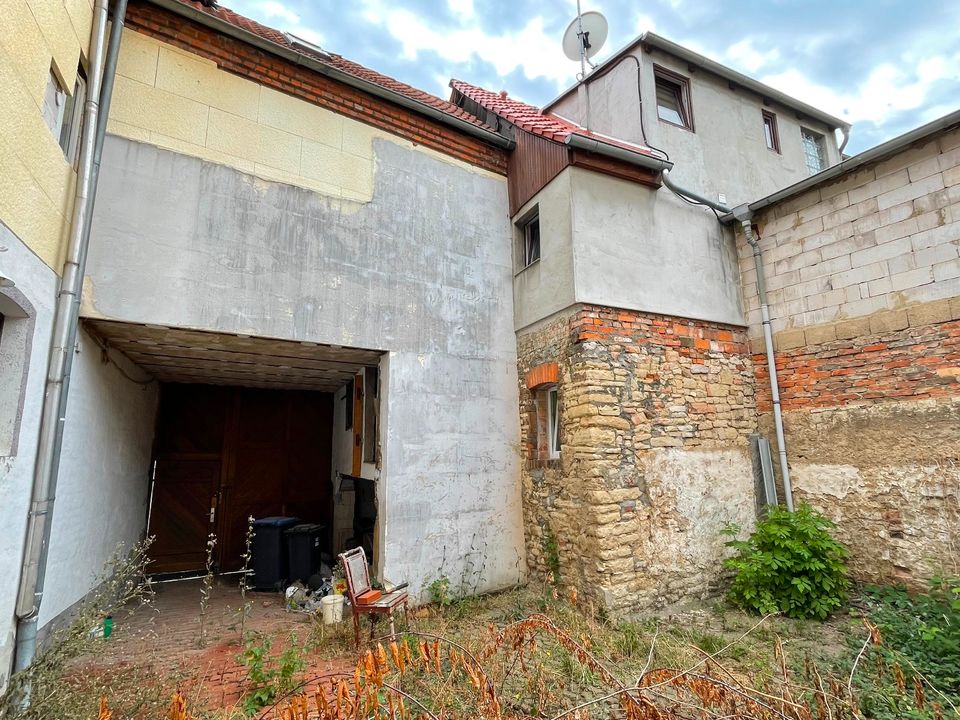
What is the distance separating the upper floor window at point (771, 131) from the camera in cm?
902

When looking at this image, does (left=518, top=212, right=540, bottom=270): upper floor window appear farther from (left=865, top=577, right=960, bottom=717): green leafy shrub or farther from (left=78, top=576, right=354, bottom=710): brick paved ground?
(left=865, top=577, right=960, bottom=717): green leafy shrub

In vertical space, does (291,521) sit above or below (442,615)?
above

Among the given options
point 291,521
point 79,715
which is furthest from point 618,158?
point 79,715

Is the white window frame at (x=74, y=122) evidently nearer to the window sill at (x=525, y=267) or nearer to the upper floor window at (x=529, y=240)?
the window sill at (x=525, y=267)

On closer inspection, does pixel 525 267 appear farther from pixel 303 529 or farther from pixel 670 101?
pixel 303 529

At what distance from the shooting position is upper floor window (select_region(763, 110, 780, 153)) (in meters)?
9.02

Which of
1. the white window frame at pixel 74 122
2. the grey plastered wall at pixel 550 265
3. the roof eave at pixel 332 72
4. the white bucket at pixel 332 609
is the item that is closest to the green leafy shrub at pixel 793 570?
the grey plastered wall at pixel 550 265

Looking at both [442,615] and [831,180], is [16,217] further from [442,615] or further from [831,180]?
[831,180]

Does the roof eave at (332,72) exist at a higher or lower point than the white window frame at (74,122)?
higher

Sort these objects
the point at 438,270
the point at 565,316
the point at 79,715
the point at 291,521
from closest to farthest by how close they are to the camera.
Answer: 1. the point at 79,715
2. the point at 565,316
3. the point at 438,270
4. the point at 291,521

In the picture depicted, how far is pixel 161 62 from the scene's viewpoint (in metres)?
5.50

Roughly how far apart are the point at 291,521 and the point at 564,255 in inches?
228

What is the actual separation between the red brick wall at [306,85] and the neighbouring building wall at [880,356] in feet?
15.5

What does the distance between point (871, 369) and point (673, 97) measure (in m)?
5.30
